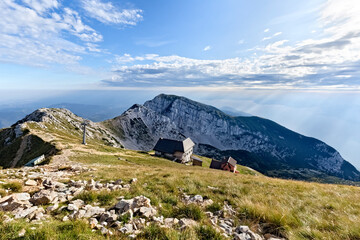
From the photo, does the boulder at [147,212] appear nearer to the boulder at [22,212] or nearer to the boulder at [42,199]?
the boulder at [22,212]

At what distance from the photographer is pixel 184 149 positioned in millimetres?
75312

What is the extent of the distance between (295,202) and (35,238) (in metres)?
10.1

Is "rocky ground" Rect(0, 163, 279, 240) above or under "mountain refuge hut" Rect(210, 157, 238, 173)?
above

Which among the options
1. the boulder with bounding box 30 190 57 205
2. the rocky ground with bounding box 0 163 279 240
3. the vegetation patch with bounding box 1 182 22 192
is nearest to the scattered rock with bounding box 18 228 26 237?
the rocky ground with bounding box 0 163 279 240

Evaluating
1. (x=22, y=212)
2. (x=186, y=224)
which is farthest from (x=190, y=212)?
(x=22, y=212)

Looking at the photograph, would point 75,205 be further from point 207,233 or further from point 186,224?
point 207,233

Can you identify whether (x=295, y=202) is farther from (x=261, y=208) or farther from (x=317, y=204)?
(x=261, y=208)

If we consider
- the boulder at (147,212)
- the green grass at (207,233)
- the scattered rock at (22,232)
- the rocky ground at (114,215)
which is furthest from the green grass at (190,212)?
the scattered rock at (22,232)

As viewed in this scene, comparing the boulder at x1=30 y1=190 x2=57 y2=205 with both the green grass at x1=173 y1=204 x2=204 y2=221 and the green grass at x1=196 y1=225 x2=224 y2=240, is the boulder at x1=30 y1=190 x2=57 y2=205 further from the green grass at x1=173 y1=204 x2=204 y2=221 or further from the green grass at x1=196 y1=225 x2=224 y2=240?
the green grass at x1=196 y1=225 x2=224 y2=240

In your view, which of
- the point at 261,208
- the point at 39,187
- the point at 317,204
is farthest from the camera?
the point at 39,187

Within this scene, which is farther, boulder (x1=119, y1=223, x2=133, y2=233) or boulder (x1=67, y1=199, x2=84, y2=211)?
boulder (x1=67, y1=199, x2=84, y2=211)

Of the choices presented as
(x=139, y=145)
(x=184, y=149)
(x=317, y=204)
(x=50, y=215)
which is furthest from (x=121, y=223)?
(x=139, y=145)

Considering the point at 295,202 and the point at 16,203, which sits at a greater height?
the point at 16,203

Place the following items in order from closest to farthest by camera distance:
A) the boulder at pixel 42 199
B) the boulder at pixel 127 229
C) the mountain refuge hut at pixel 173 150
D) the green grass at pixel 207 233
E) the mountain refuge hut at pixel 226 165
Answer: the green grass at pixel 207 233, the boulder at pixel 127 229, the boulder at pixel 42 199, the mountain refuge hut at pixel 226 165, the mountain refuge hut at pixel 173 150
